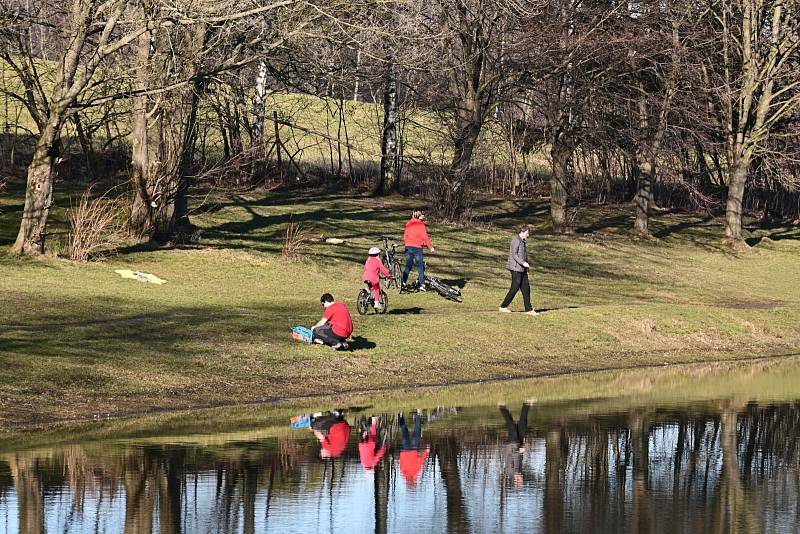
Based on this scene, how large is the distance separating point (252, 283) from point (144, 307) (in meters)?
5.63

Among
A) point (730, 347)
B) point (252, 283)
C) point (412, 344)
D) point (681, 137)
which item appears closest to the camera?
point (412, 344)

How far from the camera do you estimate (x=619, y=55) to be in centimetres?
4875

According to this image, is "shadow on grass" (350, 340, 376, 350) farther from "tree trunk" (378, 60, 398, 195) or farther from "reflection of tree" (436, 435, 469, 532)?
"tree trunk" (378, 60, 398, 195)

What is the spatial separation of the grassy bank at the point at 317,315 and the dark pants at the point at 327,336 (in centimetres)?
25

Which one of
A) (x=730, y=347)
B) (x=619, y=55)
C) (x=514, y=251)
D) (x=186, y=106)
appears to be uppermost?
(x=619, y=55)

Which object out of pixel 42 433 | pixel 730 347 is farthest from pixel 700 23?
pixel 42 433

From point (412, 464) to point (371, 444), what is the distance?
4.92 ft

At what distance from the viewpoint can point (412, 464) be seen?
15.1m

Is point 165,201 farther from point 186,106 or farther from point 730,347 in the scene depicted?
point 730,347

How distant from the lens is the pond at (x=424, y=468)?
12031mm

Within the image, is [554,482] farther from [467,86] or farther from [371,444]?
[467,86]

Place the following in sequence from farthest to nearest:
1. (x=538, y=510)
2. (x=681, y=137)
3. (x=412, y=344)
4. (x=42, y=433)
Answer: (x=681, y=137), (x=412, y=344), (x=42, y=433), (x=538, y=510)

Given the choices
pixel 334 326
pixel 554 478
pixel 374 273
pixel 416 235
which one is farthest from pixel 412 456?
pixel 416 235

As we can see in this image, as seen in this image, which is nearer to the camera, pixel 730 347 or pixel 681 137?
pixel 730 347
